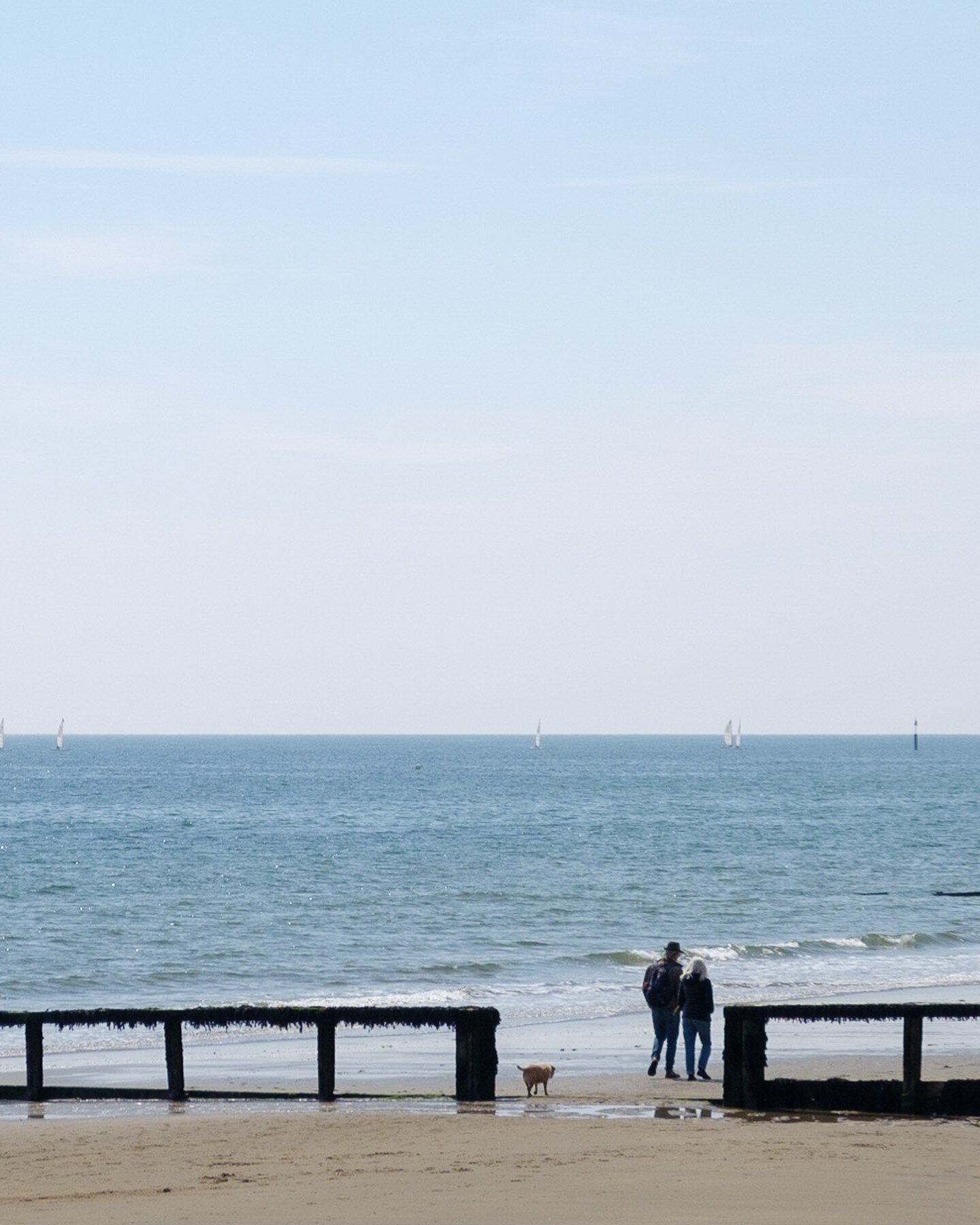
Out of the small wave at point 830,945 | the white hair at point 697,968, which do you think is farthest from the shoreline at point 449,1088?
the small wave at point 830,945

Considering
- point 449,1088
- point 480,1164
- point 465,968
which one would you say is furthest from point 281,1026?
point 465,968

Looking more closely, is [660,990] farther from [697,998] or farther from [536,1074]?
[536,1074]

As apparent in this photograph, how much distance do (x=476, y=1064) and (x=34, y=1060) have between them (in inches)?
166

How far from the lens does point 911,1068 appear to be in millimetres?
13586

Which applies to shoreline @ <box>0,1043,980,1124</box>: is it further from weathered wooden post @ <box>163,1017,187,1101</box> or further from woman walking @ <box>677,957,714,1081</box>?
woman walking @ <box>677,957,714,1081</box>

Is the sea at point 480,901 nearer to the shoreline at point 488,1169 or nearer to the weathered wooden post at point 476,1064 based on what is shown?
the weathered wooden post at point 476,1064

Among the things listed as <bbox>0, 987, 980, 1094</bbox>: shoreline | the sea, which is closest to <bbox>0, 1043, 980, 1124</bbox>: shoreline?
<bbox>0, 987, 980, 1094</bbox>: shoreline

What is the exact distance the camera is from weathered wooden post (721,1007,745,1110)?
1381cm

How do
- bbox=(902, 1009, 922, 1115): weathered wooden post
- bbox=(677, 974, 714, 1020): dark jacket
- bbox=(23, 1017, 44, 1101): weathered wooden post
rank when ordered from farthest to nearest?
bbox=(677, 974, 714, 1020): dark jacket, bbox=(23, 1017, 44, 1101): weathered wooden post, bbox=(902, 1009, 922, 1115): weathered wooden post

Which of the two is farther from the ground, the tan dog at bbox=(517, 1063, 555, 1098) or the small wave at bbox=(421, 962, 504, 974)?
the tan dog at bbox=(517, 1063, 555, 1098)

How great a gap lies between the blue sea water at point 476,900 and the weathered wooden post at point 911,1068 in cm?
1215

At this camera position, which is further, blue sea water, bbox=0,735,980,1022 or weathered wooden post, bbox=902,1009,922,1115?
blue sea water, bbox=0,735,980,1022

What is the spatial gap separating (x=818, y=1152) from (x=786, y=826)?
7613 centimetres

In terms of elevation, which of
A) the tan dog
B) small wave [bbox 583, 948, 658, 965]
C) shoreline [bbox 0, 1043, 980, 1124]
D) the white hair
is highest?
the white hair
